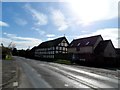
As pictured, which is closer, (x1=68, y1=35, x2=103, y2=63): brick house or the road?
the road

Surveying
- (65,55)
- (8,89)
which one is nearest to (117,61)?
(65,55)

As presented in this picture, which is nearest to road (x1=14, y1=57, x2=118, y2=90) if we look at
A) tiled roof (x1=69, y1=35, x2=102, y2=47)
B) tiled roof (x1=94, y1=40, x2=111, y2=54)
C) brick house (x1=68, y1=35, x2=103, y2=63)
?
brick house (x1=68, y1=35, x2=103, y2=63)

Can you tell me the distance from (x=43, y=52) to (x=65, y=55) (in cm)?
2720

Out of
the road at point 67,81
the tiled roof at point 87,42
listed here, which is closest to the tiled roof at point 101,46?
the tiled roof at point 87,42

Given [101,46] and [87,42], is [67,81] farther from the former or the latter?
[87,42]

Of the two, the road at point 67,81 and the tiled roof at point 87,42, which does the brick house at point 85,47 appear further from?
the road at point 67,81

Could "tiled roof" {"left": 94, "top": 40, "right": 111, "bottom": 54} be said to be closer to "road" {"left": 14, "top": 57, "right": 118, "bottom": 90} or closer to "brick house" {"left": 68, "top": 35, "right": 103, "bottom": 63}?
"brick house" {"left": 68, "top": 35, "right": 103, "bottom": 63}

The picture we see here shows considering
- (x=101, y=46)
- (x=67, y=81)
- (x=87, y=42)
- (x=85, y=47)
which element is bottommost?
(x=67, y=81)

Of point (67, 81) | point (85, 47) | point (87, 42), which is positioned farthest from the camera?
point (87, 42)

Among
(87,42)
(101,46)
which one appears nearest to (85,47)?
(87,42)

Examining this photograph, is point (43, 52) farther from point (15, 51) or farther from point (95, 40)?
point (15, 51)

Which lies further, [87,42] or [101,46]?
[87,42]

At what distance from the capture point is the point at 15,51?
144m

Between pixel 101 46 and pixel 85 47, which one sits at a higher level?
pixel 101 46
